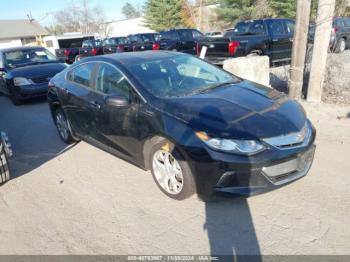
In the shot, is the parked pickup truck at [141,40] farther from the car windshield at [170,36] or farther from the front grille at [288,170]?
the front grille at [288,170]

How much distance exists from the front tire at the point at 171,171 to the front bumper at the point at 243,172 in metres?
0.12

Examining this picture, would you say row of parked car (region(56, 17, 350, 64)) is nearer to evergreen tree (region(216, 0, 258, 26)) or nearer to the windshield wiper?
the windshield wiper

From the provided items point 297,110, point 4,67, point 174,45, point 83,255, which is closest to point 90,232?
point 83,255

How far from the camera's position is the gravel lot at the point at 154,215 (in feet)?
10.1

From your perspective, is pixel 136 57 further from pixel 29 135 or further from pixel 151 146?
pixel 29 135

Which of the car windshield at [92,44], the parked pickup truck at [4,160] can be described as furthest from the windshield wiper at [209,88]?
the car windshield at [92,44]

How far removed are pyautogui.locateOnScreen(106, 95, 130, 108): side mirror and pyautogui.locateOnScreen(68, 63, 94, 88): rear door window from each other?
3.47 feet

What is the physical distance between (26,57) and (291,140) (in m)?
9.78

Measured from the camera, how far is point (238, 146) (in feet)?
10.6

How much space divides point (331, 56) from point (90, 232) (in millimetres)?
7276

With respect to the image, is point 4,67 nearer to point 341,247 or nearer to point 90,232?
point 90,232

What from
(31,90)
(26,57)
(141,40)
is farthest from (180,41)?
(31,90)

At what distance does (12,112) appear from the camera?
9.06m

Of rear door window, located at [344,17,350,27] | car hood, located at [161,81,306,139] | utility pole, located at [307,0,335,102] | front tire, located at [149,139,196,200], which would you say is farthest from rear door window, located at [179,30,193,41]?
front tire, located at [149,139,196,200]
